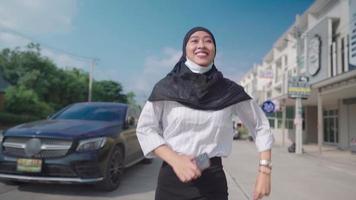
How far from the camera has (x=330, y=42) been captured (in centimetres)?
2131

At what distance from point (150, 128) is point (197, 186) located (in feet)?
1.38

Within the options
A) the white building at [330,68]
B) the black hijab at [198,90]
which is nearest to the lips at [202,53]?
the black hijab at [198,90]

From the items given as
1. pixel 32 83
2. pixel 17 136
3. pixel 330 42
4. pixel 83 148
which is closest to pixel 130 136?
pixel 83 148

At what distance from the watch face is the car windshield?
17887 mm

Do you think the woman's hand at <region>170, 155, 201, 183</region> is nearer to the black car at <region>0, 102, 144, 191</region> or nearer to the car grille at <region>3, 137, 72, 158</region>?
the black car at <region>0, 102, 144, 191</region>

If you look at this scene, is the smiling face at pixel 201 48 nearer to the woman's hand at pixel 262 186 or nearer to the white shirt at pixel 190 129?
the white shirt at pixel 190 129

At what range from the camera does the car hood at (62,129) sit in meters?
5.66

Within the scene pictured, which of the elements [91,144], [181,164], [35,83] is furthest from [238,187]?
[35,83]

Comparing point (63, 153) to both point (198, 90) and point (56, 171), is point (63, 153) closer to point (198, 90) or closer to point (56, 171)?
point (56, 171)

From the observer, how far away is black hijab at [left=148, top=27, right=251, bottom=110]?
6.66 feet

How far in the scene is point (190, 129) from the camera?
203 cm

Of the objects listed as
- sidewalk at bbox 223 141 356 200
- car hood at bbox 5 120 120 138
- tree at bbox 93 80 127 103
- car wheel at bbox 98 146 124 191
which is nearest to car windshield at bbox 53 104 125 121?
car hood at bbox 5 120 120 138

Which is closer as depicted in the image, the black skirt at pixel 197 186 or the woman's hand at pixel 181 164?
the woman's hand at pixel 181 164

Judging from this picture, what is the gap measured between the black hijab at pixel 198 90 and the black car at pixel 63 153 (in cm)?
377
